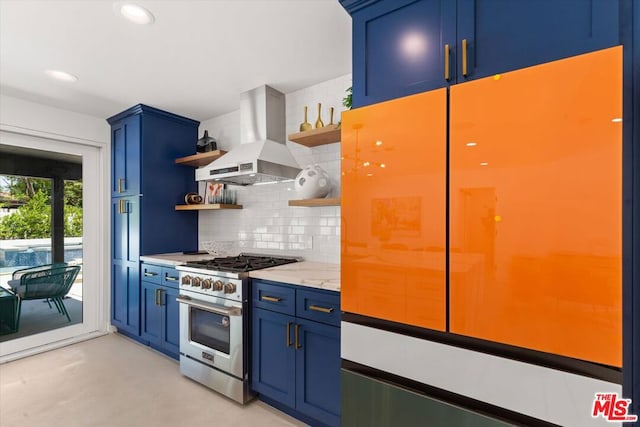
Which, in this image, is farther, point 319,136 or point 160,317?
point 160,317

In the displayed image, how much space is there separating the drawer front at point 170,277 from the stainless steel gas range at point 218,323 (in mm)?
254

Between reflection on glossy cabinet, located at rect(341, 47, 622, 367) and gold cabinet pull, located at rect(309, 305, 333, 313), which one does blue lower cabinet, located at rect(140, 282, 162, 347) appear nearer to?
gold cabinet pull, located at rect(309, 305, 333, 313)

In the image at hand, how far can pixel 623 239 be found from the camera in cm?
102

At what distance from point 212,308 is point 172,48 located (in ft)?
6.29

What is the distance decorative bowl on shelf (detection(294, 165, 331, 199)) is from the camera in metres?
2.60

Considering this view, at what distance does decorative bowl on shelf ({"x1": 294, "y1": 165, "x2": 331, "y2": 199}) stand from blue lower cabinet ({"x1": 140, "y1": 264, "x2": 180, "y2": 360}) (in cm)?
146

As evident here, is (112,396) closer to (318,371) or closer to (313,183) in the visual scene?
(318,371)

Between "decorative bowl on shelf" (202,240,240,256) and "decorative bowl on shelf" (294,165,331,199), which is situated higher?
"decorative bowl on shelf" (294,165,331,199)

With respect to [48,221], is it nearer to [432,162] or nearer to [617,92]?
[432,162]

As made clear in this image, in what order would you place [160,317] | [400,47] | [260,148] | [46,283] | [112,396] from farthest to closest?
[46,283] → [160,317] → [260,148] → [112,396] → [400,47]

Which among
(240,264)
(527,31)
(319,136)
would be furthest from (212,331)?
(527,31)

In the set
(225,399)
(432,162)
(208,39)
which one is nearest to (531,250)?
(432,162)

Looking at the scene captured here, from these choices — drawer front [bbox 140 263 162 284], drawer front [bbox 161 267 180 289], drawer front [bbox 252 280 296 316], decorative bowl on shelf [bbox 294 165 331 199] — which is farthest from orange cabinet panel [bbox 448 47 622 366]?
drawer front [bbox 140 263 162 284]

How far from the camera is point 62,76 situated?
8.75 feet
